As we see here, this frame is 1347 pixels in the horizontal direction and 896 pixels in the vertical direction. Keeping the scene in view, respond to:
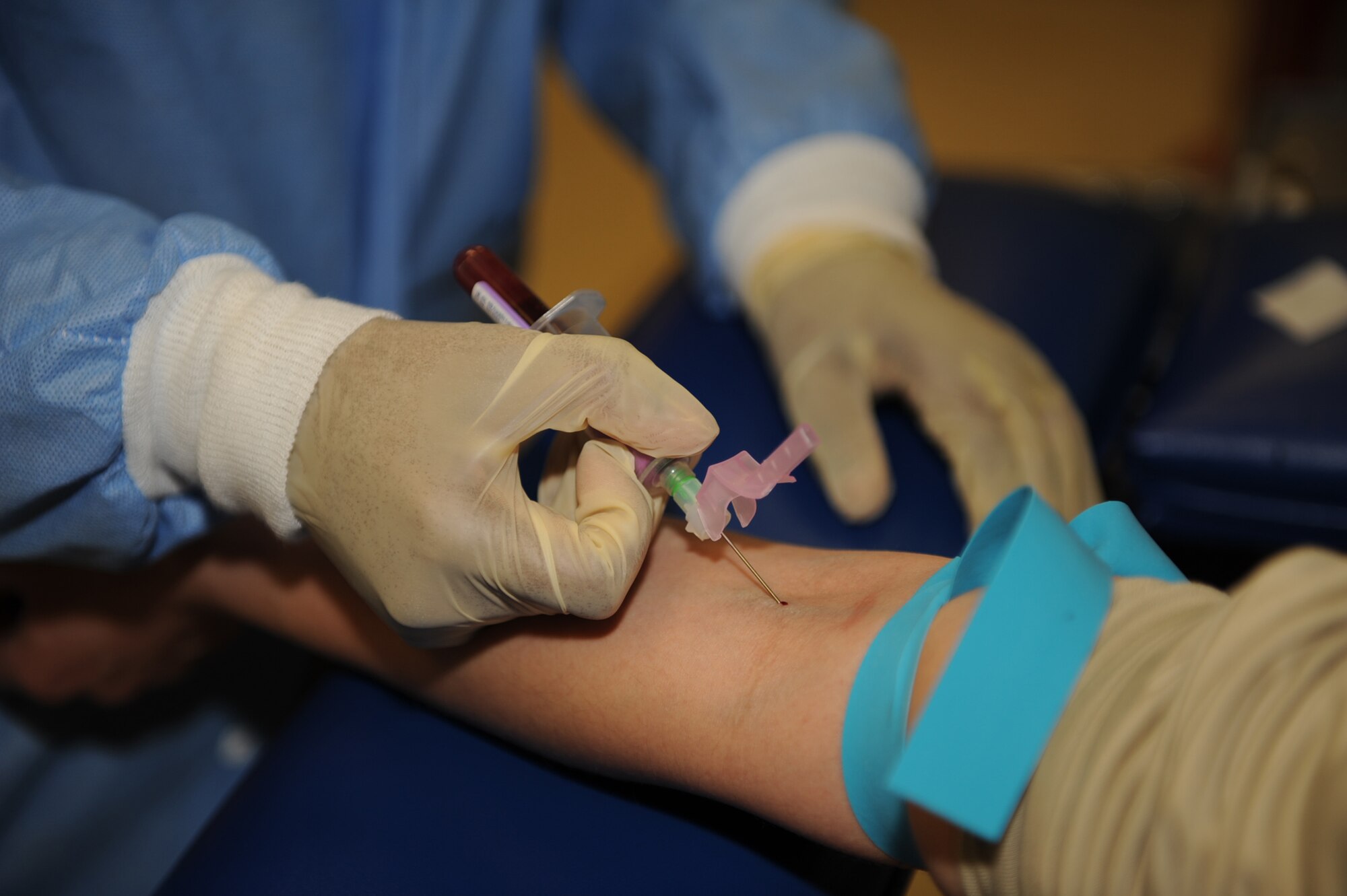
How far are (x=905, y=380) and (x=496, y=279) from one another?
541 millimetres

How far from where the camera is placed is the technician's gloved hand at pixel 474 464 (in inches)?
26.6

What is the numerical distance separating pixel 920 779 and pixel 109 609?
0.89 metres

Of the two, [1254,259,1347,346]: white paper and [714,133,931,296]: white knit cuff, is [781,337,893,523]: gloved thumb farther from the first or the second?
[1254,259,1347,346]: white paper

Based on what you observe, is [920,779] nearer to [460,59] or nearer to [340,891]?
[340,891]

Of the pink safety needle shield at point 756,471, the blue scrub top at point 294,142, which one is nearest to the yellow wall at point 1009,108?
the blue scrub top at point 294,142

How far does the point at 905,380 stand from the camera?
1117mm

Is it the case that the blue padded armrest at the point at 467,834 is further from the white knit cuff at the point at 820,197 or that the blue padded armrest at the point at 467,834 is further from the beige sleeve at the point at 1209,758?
the white knit cuff at the point at 820,197

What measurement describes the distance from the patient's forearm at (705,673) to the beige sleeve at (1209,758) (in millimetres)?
101

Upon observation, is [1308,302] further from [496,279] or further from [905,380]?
[496,279]

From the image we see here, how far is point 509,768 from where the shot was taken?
837mm

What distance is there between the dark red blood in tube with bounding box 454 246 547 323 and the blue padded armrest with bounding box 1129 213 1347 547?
2.79 ft

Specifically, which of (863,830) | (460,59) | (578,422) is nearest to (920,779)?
(863,830)

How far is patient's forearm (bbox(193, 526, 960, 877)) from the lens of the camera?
2.24ft

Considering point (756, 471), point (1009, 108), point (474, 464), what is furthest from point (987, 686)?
point (1009, 108)
